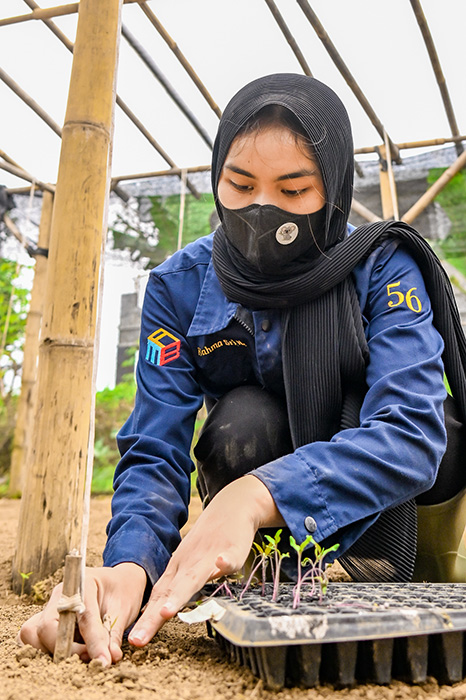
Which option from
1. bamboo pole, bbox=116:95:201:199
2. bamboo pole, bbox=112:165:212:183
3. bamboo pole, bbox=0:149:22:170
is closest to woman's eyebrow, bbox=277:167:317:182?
bamboo pole, bbox=116:95:201:199

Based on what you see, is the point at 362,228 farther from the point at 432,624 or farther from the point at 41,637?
the point at 41,637

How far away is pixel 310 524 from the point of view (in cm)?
101

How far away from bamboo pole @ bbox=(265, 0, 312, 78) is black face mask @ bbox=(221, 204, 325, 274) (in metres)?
3.37

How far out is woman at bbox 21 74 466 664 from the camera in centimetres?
105

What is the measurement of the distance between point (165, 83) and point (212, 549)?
4668 mm

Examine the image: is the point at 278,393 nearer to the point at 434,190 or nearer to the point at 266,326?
the point at 266,326

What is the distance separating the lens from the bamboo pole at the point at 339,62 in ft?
13.3

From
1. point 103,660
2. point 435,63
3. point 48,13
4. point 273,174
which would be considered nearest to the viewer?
point 103,660

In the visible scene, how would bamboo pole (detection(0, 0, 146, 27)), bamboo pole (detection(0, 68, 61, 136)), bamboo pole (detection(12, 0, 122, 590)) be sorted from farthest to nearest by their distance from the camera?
bamboo pole (detection(0, 68, 61, 136)), bamboo pole (detection(0, 0, 146, 27)), bamboo pole (detection(12, 0, 122, 590))

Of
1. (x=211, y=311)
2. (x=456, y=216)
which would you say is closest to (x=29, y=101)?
(x=456, y=216)

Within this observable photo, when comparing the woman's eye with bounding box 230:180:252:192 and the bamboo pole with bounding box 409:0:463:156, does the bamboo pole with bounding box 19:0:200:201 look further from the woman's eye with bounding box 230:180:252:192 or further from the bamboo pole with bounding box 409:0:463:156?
the woman's eye with bounding box 230:180:252:192

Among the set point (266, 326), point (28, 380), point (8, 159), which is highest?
point (8, 159)

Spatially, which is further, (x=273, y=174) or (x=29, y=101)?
(x=29, y=101)

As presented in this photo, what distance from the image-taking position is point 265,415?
140 cm
